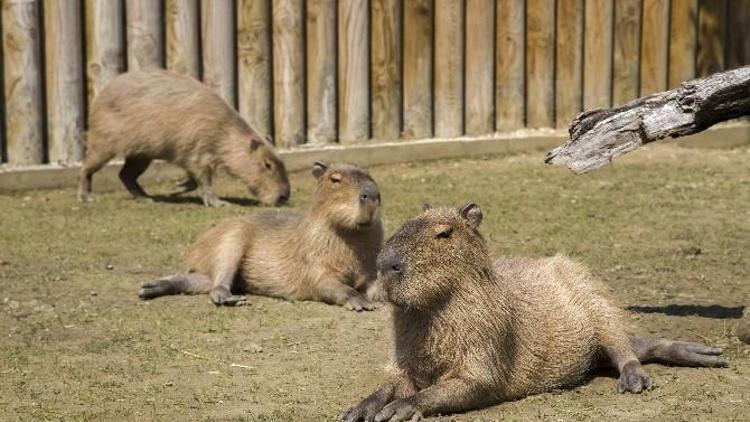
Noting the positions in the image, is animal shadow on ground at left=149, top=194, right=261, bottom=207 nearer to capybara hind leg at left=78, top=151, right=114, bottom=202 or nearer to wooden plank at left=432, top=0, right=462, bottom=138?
capybara hind leg at left=78, top=151, right=114, bottom=202

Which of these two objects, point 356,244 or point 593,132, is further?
point 356,244

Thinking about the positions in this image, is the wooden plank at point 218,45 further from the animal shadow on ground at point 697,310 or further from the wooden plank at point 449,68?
the animal shadow on ground at point 697,310

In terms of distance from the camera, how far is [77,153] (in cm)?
995

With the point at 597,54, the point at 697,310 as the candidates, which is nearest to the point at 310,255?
the point at 697,310

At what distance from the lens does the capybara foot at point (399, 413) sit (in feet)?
15.3

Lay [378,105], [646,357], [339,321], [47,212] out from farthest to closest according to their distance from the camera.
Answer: [378,105]
[47,212]
[339,321]
[646,357]

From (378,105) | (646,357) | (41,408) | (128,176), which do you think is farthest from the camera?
(378,105)

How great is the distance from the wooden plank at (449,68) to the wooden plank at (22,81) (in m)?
2.97

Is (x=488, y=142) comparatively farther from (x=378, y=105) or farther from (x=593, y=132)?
(x=593, y=132)

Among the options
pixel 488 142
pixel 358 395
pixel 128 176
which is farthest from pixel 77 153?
pixel 358 395

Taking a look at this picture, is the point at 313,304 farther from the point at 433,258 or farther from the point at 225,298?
the point at 433,258

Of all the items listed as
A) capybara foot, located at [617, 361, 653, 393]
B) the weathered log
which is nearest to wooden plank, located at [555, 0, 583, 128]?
the weathered log

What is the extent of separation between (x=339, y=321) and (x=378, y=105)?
4.46 m

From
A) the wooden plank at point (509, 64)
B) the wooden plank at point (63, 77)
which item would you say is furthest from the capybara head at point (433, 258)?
the wooden plank at point (509, 64)
